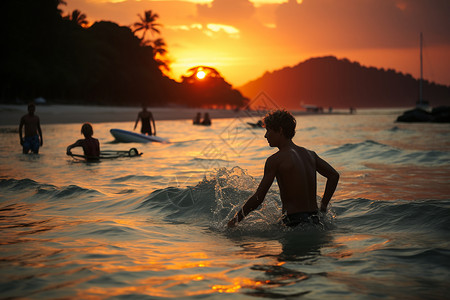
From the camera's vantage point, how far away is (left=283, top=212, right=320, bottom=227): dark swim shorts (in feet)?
16.0

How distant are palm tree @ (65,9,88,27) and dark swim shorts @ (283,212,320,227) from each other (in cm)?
6239

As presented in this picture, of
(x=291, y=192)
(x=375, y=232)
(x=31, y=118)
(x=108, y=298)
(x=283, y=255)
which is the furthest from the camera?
(x=31, y=118)

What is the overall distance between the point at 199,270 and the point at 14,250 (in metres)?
2.09

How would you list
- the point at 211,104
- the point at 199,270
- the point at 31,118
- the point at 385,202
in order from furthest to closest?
the point at 211,104, the point at 31,118, the point at 385,202, the point at 199,270

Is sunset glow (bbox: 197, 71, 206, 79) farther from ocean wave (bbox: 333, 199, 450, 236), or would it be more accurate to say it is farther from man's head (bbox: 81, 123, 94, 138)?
ocean wave (bbox: 333, 199, 450, 236)

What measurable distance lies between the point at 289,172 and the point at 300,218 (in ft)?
1.97

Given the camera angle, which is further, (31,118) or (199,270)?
(31,118)

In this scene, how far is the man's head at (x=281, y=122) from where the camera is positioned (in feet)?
14.9

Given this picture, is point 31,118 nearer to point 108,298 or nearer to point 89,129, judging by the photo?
point 89,129

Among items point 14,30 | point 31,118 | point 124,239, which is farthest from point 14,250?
point 14,30

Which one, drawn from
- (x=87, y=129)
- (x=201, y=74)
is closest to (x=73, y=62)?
(x=87, y=129)

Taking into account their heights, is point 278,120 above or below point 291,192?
above

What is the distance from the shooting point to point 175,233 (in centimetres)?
555

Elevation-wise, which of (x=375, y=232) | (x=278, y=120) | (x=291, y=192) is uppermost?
(x=278, y=120)
